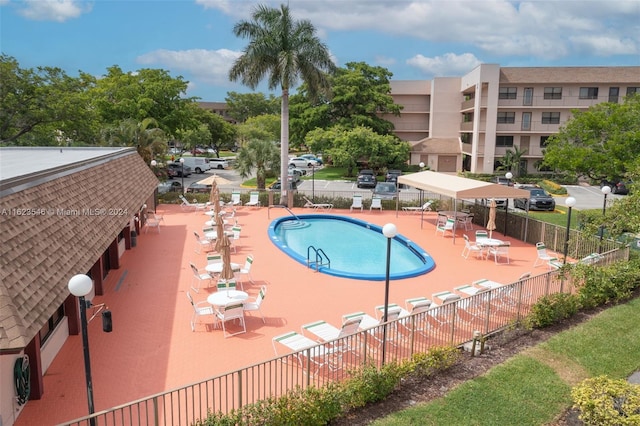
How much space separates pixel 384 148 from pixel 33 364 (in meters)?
40.4

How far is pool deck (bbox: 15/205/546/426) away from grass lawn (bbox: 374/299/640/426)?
3872 mm

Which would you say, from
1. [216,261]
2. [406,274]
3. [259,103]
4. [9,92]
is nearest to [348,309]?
[406,274]

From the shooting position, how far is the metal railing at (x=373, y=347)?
848 cm

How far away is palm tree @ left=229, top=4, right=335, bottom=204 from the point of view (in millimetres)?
28938

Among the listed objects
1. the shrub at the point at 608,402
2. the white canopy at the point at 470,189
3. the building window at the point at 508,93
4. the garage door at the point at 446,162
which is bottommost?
the shrub at the point at 608,402

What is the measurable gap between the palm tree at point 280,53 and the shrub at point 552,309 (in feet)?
65.1

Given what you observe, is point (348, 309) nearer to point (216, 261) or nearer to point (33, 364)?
point (216, 261)

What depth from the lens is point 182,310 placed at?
13117 millimetres

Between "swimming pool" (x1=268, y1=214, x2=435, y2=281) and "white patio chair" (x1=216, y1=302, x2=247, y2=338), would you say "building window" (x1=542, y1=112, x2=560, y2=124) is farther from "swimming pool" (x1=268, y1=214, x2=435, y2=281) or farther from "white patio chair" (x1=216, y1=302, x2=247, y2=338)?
"white patio chair" (x1=216, y1=302, x2=247, y2=338)

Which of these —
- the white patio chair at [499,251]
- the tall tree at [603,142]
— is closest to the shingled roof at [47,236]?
the white patio chair at [499,251]

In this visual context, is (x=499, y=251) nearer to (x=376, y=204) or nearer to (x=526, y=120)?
(x=376, y=204)

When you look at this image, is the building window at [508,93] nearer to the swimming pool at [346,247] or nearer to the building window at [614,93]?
the building window at [614,93]

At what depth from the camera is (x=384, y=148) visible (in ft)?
152

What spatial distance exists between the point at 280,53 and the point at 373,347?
2272 cm
